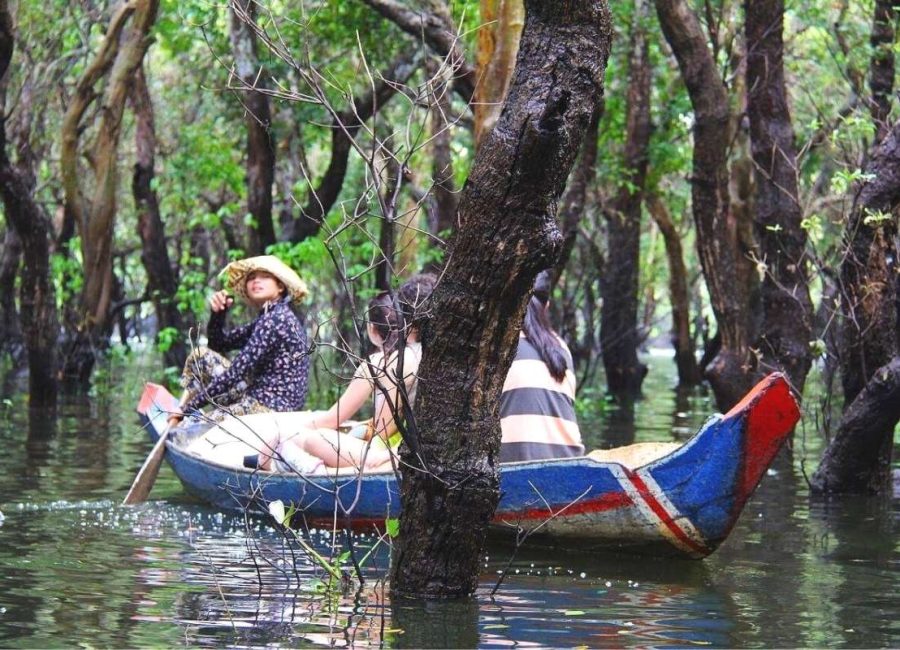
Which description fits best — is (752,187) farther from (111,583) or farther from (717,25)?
(111,583)

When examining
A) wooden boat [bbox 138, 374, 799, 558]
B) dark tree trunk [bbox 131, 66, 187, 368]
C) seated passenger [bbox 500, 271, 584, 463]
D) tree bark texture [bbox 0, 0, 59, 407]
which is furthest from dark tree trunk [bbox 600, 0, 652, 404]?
wooden boat [bbox 138, 374, 799, 558]

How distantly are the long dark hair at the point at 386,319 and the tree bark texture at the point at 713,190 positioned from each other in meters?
4.69

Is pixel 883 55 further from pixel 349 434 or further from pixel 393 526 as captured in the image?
pixel 393 526

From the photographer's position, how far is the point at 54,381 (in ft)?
51.9

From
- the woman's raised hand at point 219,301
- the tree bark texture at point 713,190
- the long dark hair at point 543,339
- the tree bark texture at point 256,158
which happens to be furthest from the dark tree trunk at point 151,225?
the long dark hair at point 543,339

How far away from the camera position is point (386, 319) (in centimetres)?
611

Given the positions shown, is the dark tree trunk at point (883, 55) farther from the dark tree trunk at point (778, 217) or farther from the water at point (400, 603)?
the water at point (400, 603)

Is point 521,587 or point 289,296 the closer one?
point 521,587

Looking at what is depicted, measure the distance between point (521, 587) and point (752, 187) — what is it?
1371 centimetres

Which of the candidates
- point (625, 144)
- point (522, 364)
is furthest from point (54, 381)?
point (522, 364)

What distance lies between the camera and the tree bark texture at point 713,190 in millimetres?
12109

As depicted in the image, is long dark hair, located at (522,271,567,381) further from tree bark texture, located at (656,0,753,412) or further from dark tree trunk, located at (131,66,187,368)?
dark tree trunk, located at (131,66,187,368)

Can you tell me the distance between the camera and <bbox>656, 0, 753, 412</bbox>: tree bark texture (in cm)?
1211

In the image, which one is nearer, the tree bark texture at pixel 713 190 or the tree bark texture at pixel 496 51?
the tree bark texture at pixel 496 51
